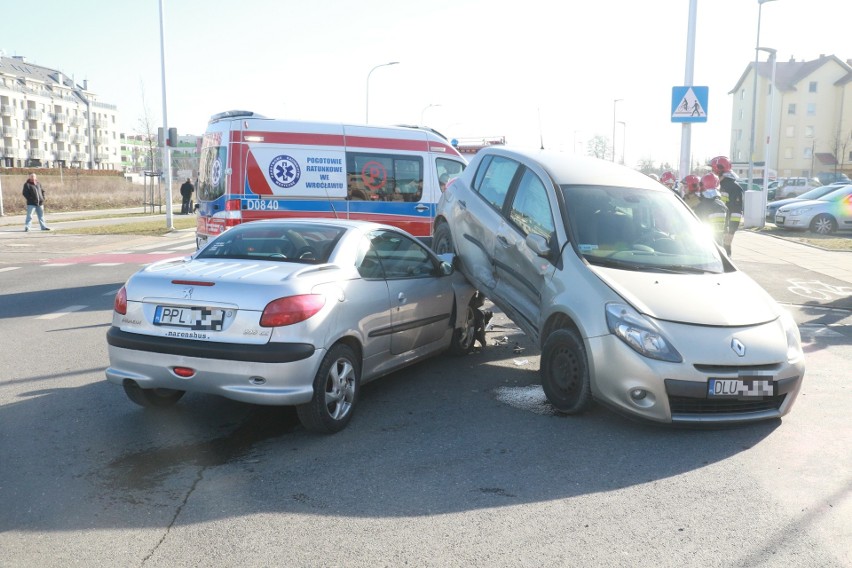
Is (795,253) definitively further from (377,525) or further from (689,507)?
(377,525)

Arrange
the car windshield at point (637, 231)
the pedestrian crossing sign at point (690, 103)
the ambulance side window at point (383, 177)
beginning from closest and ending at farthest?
the car windshield at point (637, 231)
the ambulance side window at point (383, 177)
the pedestrian crossing sign at point (690, 103)

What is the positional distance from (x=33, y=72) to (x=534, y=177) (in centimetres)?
11302

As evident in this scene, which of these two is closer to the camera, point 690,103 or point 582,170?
point 582,170

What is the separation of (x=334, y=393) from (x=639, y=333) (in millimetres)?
2092

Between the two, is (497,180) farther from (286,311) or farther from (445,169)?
(445,169)

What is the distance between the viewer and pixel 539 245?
586 centimetres

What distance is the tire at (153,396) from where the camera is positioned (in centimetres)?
529

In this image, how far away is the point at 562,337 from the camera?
18.0ft

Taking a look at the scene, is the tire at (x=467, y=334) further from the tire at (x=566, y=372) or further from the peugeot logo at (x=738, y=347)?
the peugeot logo at (x=738, y=347)

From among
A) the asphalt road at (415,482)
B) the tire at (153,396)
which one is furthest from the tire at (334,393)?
the tire at (153,396)

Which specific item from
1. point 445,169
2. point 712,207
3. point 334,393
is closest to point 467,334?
point 334,393

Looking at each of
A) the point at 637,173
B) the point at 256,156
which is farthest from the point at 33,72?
the point at 637,173

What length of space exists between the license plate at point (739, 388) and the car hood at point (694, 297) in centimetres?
40

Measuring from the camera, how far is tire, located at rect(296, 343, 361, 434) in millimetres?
4828
